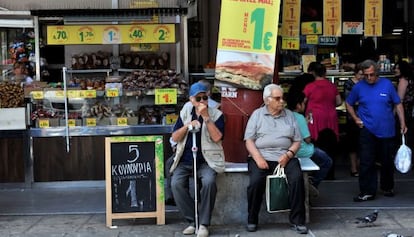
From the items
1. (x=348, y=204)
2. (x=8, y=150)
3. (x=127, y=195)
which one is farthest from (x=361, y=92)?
Result: (x=8, y=150)

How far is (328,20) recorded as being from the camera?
898cm

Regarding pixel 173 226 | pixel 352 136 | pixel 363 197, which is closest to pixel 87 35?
pixel 173 226

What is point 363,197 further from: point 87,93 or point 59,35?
point 59,35

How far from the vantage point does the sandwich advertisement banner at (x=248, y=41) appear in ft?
21.4

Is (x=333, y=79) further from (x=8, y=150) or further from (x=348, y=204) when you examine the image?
(x=8, y=150)

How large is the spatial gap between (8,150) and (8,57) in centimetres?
154

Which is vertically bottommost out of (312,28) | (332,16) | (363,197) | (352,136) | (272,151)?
(363,197)

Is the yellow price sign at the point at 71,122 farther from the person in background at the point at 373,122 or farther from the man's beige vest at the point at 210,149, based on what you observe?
the person in background at the point at 373,122

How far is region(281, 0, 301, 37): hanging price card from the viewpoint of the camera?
8.63 m

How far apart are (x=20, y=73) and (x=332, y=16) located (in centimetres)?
437

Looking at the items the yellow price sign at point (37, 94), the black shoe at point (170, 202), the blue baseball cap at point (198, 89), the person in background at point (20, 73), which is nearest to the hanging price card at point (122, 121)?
the yellow price sign at point (37, 94)

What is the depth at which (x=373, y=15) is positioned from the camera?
8.84m

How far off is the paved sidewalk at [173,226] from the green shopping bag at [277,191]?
284 mm

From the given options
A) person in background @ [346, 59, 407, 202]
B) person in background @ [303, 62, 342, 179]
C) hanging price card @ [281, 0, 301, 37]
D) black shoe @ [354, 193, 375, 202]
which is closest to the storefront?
hanging price card @ [281, 0, 301, 37]
